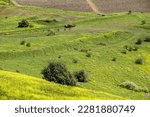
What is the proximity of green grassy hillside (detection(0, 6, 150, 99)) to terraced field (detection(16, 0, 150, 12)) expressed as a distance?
7.53 m

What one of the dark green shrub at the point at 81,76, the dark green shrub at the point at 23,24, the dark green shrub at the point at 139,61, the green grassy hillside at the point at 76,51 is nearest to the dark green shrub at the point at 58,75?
the green grassy hillside at the point at 76,51

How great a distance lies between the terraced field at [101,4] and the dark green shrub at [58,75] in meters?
84.0

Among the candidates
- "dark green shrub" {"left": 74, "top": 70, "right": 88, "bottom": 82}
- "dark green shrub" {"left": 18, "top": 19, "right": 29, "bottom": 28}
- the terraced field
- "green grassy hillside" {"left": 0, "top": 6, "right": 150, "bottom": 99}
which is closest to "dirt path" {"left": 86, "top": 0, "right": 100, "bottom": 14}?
the terraced field

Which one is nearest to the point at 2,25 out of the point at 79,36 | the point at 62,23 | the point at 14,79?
the point at 62,23

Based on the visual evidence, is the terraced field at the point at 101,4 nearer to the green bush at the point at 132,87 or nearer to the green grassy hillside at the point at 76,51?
the green grassy hillside at the point at 76,51

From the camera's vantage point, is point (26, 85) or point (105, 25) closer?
point (26, 85)

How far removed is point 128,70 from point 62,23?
1586 inches

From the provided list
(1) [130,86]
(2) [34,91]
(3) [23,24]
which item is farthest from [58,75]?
(3) [23,24]

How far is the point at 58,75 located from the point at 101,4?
306 feet

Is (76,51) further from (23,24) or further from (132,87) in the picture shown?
(23,24)

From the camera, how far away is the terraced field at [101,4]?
137413 millimetres

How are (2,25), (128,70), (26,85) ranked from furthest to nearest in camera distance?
(2,25), (128,70), (26,85)

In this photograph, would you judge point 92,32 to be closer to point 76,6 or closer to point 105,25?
point 105,25

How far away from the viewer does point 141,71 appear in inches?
3113
